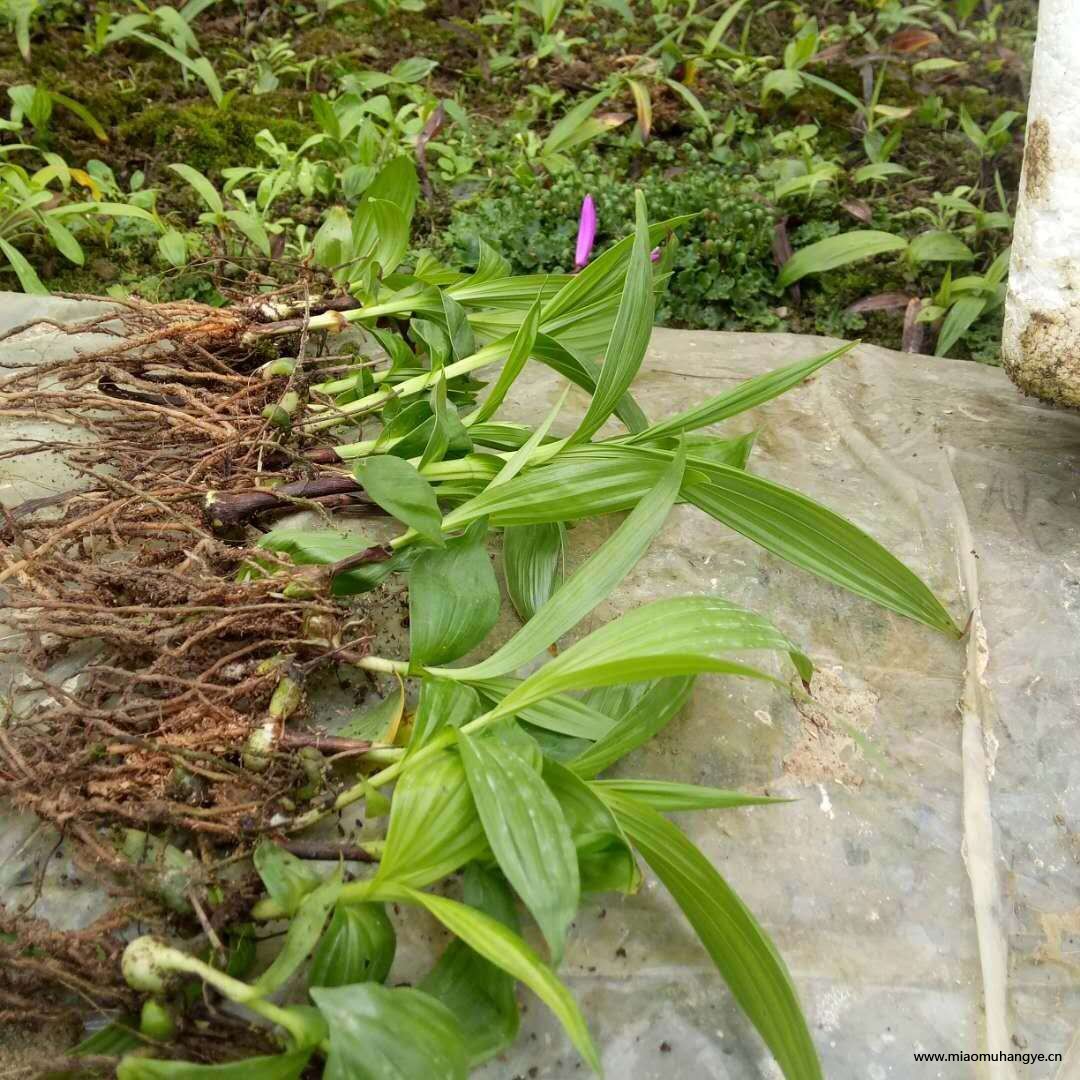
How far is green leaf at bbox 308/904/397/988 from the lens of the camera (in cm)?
92

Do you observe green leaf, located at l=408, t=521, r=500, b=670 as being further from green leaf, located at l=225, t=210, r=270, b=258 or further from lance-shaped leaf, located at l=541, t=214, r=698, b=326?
green leaf, located at l=225, t=210, r=270, b=258

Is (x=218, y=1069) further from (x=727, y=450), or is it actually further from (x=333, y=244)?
(x=333, y=244)

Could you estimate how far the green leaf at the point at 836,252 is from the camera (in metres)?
2.31

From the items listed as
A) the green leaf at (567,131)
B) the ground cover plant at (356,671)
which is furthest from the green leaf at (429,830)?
the green leaf at (567,131)

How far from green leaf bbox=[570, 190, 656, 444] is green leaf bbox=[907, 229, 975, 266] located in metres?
1.28

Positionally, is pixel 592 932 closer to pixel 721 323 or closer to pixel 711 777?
pixel 711 777

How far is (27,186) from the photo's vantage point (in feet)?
7.39

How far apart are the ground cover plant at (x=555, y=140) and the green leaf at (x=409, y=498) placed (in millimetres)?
921

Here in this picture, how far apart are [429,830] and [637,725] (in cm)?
28

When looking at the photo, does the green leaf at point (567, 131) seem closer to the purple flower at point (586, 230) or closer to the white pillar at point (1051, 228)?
the purple flower at point (586, 230)

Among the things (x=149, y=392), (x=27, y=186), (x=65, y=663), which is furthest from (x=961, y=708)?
(x=27, y=186)

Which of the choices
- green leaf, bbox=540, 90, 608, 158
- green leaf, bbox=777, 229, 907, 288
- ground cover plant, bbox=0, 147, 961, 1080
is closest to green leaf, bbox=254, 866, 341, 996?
ground cover plant, bbox=0, 147, 961, 1080

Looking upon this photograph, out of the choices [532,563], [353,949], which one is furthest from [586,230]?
[353,949]

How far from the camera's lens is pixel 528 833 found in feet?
2.98
